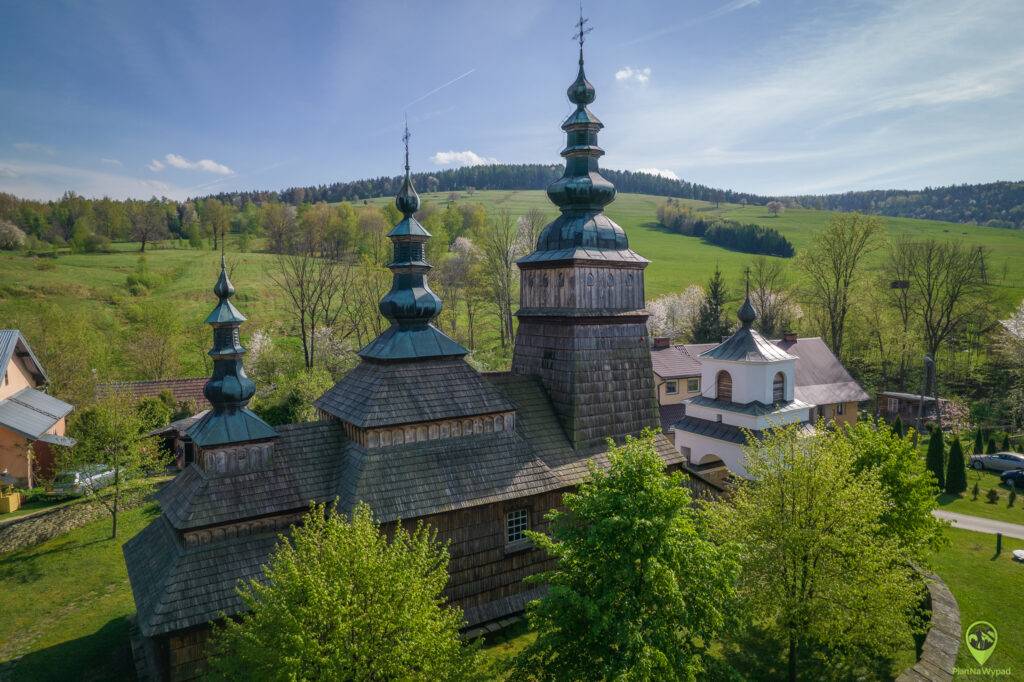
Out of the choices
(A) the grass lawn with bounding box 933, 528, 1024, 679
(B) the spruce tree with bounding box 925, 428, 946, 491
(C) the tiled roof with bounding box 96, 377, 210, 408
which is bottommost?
(A) the grass lawn with bounding box 933, 528, 1024, 679

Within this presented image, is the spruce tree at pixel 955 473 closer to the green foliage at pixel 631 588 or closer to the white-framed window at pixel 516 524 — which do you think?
the white-framed window at pixel 516 524

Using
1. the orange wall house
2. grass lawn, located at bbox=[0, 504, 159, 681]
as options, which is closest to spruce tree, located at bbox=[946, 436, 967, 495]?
grass lawn, located at bbox=[0, 504, 159, 681]

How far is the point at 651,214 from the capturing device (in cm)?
10081

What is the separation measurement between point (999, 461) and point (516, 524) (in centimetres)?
2890

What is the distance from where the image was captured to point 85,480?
72.3 feet

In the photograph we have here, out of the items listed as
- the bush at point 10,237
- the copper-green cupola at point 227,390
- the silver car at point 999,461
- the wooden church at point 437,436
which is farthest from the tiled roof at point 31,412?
the silver car at point 999,461

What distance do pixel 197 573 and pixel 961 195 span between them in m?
140

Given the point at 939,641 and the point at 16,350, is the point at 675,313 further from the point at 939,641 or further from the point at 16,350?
the point at 16,350

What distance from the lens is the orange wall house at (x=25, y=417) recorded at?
82.1 ft

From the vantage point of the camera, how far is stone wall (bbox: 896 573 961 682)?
10938 mm

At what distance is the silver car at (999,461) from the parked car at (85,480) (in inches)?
1658

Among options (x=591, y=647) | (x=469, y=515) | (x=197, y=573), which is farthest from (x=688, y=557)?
(x=197, y=573)

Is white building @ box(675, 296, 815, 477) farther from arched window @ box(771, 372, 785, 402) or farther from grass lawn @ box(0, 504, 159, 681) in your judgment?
grass lawn @ box(0, 504, 159, 681)

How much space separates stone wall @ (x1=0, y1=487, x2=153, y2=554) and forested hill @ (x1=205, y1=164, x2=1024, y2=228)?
252 ft
